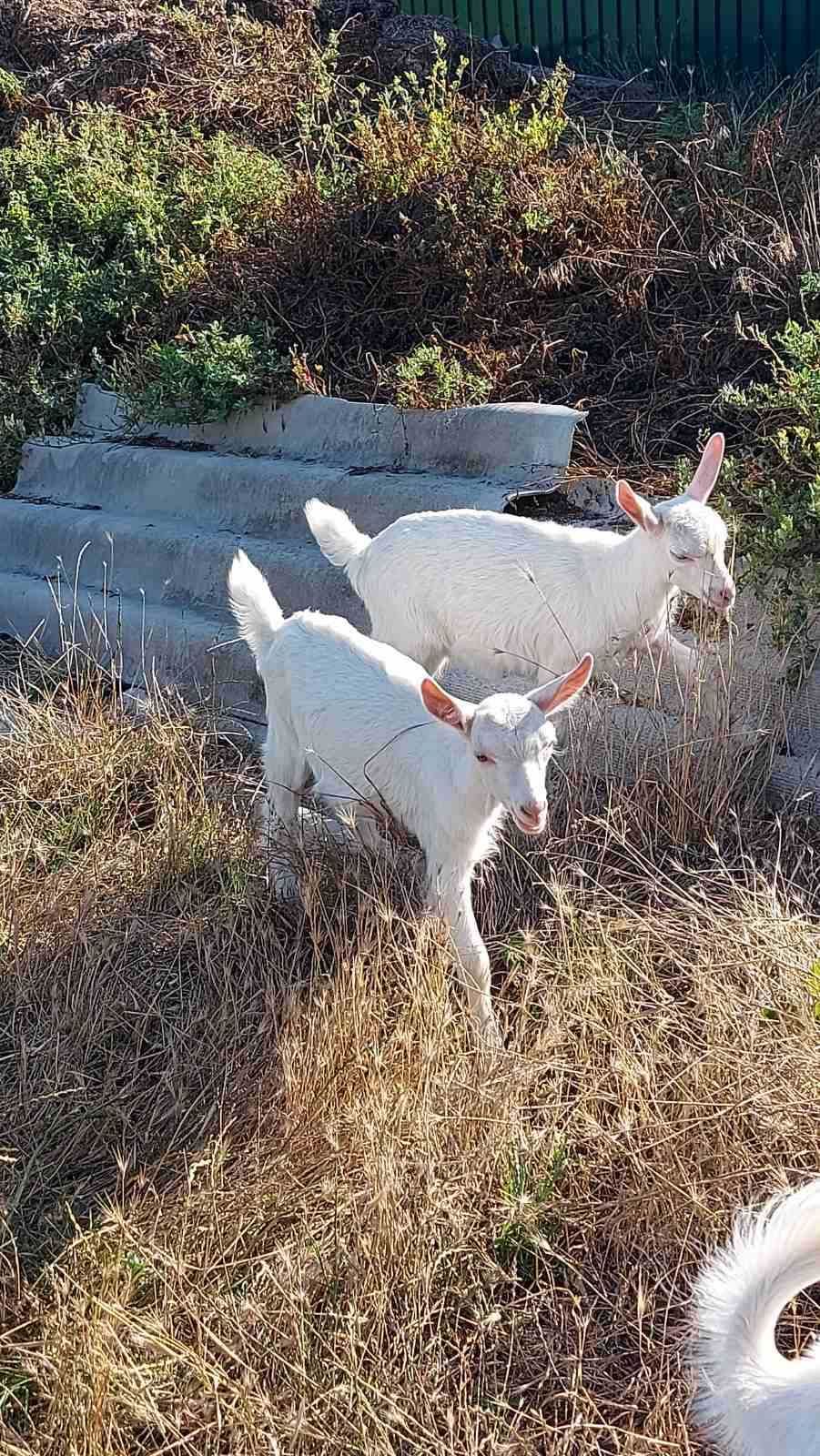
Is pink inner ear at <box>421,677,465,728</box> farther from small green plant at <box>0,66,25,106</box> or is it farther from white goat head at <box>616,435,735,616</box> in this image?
small green plant at <box>0,66,25,106</box>

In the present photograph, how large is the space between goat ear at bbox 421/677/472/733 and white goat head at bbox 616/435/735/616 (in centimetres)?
137

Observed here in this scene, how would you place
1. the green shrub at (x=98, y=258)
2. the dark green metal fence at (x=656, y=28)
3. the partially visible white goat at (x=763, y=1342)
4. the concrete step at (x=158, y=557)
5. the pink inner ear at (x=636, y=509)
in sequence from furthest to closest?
the dark green metal fence at (x=656, y=28) → the green shrub at (x=98, y=258) → the concrete step at (x=158, y=557) → the pink inner ear at (x=636, y=509) → the partially visible white goat at (x=763, y=1342)

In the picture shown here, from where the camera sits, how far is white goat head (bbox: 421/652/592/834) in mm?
3715

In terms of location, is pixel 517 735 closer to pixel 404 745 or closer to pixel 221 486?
pixel 404 745

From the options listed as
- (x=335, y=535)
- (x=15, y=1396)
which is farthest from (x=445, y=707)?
(x=335, y=535)

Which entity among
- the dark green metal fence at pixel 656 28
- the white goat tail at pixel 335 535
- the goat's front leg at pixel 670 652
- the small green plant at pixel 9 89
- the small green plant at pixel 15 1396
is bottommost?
the small green plant at pixel 15 1396

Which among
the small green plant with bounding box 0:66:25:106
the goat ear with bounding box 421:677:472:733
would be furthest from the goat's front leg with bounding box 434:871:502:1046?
the small green plant with bounding box 0:66:25:106

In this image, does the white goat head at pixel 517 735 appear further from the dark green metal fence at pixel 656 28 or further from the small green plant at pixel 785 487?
the dark green metal fence at pixel 656 28

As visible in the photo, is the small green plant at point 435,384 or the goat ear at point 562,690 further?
the small green plant at point 435,384

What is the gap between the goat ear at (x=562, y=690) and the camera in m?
3.77

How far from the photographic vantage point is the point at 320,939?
4121 mm

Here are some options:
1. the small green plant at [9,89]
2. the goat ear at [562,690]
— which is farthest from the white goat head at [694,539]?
the small green plant at [9,89]

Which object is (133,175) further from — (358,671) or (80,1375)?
(80,1375)

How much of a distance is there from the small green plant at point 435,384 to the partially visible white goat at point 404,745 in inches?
93.7
